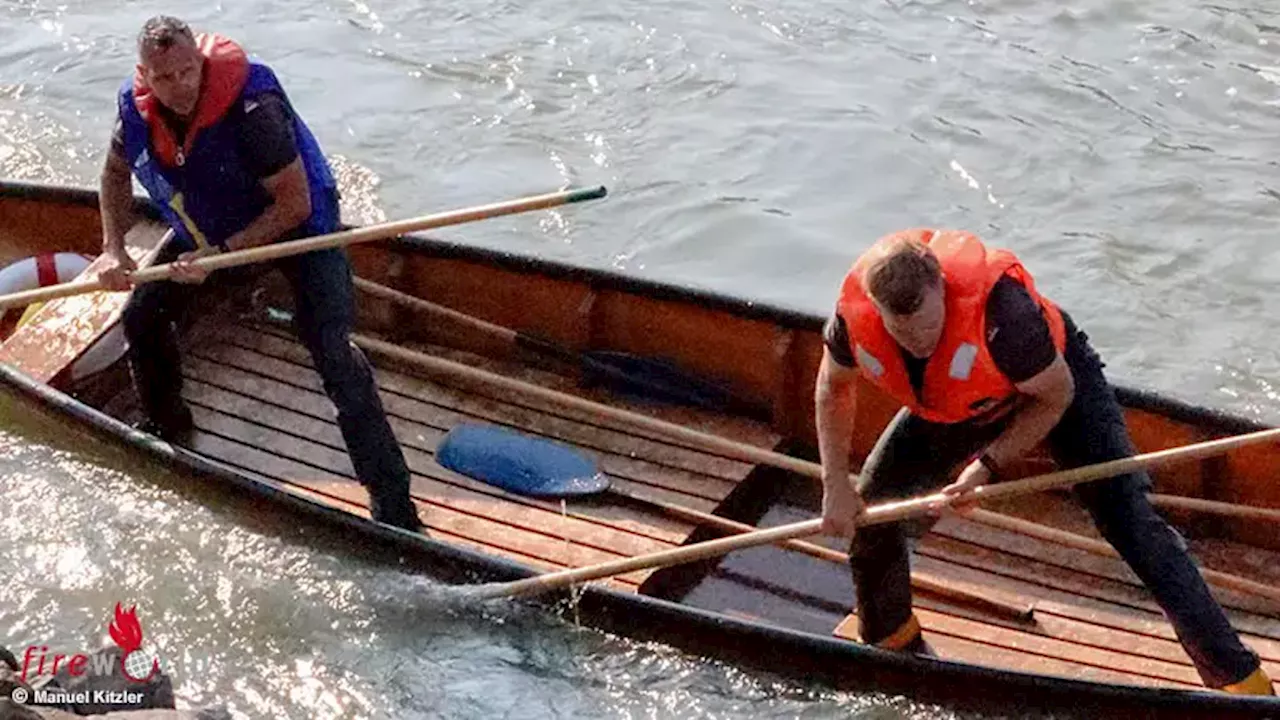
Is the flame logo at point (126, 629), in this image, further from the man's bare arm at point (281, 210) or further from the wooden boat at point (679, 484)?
the man's bare arm at point (281, 210)

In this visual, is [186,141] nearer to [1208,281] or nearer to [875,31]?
[1208,281]

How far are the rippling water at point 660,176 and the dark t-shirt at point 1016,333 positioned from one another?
5.50 feet

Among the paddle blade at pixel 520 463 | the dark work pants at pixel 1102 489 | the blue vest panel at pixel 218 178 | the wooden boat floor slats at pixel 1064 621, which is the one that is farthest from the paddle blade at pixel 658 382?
the dark work pants at pixel 1102 489

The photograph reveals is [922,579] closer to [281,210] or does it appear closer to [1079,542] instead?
[1079,542]

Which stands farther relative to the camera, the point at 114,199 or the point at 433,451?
the point at 433,451

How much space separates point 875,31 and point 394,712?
8696mm

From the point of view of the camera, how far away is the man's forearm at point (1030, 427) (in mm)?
5262

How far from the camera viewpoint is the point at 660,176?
11.9 meters

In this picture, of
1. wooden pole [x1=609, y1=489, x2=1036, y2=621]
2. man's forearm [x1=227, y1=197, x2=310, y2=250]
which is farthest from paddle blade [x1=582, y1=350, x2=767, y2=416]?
man's forearm [x1=227, y1=197, x2=310, y2=250]

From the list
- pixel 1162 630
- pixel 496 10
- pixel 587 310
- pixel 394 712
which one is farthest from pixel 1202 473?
pixel 496 10

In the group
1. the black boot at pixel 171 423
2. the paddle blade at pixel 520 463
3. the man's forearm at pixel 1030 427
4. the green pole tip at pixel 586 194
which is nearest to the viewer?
the man's forearm at pixel 1030 427

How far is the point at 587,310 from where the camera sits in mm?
7867

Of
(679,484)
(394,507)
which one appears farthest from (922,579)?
(394,507)

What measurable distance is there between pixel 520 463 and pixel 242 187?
175cm
